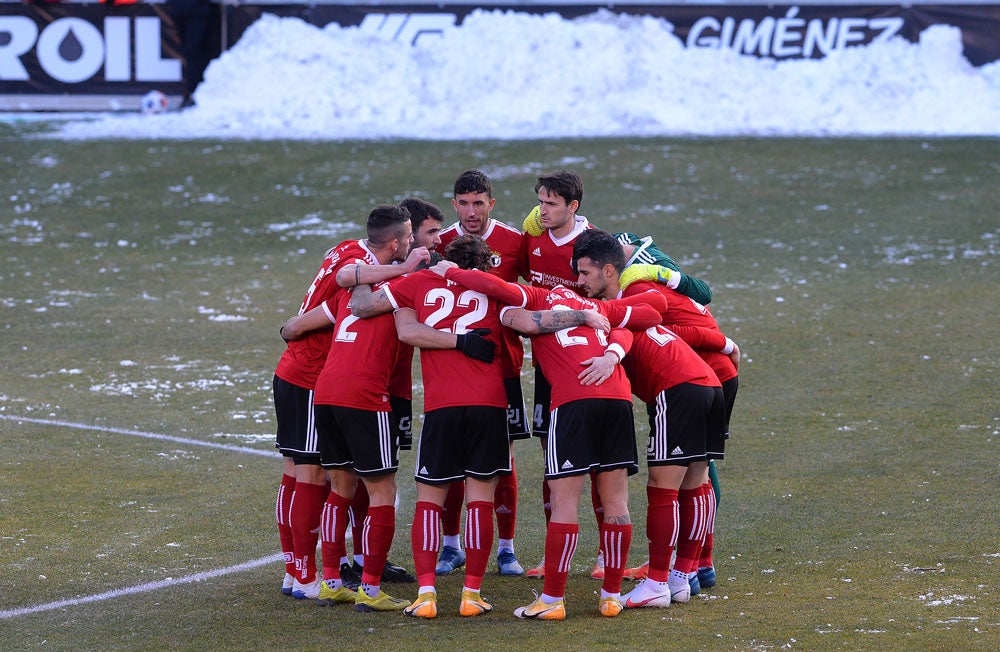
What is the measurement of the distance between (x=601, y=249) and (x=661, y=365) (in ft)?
2.26

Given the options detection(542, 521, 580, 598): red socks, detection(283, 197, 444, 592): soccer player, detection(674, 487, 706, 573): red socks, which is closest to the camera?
detection(542, 521, 580, 598): red socks

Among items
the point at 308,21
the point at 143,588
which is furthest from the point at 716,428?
the point at 308,21

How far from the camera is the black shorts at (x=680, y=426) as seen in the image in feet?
21.2

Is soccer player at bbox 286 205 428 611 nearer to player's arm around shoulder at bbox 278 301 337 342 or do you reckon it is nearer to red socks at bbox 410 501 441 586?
player's arm around shoulder at bbox 278 301 337 342

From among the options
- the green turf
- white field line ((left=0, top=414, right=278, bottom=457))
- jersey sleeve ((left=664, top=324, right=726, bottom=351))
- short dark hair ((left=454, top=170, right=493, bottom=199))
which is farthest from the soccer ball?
jersey sleeve ((left=664, top=324, right=726, bottom=351))

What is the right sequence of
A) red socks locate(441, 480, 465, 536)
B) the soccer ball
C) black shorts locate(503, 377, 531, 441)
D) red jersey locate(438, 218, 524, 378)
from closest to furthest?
black shorts locate(503, 377, 531, 441), red socks locate(441, 480, 465, 536), red jersey locate(438, 218, 524, 378), the soccer ball

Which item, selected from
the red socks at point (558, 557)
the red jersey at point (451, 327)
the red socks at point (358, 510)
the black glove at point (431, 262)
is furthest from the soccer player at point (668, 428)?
the red socks at point (358, 510)

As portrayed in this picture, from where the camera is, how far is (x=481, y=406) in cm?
632

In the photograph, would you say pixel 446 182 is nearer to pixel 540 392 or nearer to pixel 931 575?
pixel 540 392

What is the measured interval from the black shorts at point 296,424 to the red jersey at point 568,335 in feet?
3.71

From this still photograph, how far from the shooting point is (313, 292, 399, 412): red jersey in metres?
6.48

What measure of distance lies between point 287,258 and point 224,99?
28.5 feet

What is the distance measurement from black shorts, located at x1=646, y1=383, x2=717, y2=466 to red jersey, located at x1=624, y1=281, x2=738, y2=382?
46 cm

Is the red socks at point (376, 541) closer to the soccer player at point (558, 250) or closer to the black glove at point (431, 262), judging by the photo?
the soccer player at point (558, 250)
